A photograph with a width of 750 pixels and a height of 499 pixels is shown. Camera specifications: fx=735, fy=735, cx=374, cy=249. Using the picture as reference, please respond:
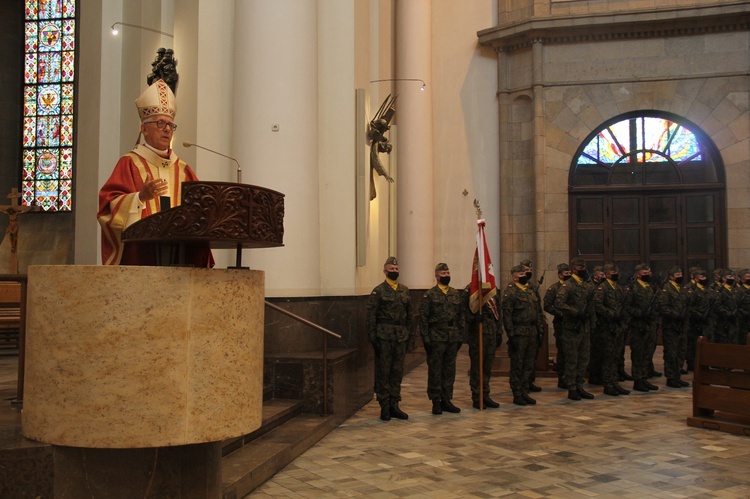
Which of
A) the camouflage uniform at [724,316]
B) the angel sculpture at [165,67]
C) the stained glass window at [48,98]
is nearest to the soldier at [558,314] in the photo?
the camouflage uniform at [724,316]

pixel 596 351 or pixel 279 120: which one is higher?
pixel 279 120

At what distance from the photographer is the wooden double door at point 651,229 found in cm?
1609

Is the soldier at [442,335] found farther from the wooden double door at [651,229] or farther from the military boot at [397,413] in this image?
the wooden double door at [651,229]

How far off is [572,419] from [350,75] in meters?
5.14

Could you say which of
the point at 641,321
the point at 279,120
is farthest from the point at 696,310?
the point at 279,120

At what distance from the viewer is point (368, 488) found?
5.70m

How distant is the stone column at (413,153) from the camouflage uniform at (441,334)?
751cm

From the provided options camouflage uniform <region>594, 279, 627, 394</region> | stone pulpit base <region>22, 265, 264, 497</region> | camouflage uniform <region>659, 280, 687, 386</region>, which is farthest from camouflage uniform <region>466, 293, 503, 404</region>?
stone pulpit base <region>22, 265, 264, 497</region>

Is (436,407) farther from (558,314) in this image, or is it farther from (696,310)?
(696,310)

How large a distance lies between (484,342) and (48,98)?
480 inches

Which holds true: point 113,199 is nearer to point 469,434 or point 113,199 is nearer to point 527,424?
point 469,434

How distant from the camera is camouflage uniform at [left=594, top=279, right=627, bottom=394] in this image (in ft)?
35.0

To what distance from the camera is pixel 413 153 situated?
17031 mm

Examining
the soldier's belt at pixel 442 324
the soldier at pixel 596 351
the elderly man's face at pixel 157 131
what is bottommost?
the soldier at pixel 596 351
